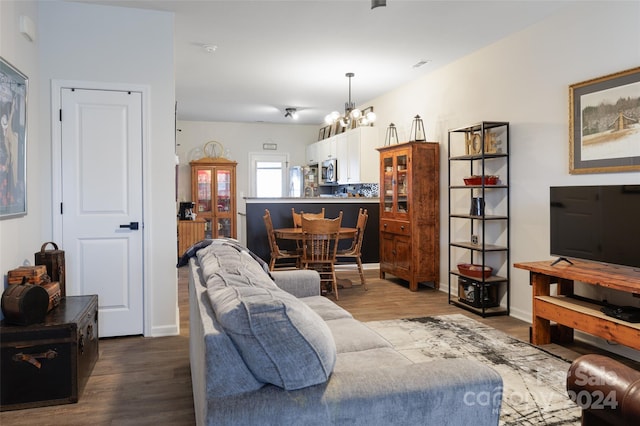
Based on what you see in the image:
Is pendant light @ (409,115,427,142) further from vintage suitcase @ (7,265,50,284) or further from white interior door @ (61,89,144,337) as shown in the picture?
vintage suitcase @ (7,265,50,284)

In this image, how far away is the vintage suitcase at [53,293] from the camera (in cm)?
282

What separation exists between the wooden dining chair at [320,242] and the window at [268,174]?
4.50m

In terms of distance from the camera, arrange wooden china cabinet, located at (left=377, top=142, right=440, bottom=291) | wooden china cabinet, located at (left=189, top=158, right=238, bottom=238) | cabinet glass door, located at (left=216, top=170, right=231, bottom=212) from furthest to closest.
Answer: cabinet glass door, located at (left=216, top=170, right=231, bottom=212) < wooden china cabinet, located at (left=189, top=158, right=238, bottom=238) < wooden china cabinet, located at (left=377, top=142, right=440, bottom=291)

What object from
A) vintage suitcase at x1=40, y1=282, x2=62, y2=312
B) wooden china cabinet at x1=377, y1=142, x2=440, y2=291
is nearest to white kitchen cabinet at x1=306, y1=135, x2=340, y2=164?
wooden china cabinet at x1=377, y1=142, x2=440, y2=291

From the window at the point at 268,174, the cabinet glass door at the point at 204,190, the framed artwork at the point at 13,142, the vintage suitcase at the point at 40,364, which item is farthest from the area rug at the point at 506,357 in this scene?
the window at the point at 268,174

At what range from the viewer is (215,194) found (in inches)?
353

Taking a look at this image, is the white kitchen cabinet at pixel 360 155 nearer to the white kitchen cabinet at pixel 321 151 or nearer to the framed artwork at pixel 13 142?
the white kitchen cabinet at pixel 321 151

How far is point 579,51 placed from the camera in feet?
11.9

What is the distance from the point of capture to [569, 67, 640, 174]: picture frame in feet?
10.5

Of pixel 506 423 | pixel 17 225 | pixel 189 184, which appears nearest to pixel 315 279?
pixel 506 423

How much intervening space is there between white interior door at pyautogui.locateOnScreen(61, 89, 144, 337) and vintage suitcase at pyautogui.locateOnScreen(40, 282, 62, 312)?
0.67m

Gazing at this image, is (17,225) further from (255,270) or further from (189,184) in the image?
(189,184)

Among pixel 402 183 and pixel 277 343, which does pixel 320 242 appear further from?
pixel 277 343

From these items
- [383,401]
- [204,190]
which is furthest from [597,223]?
[204,190]
